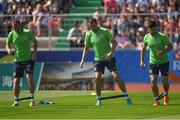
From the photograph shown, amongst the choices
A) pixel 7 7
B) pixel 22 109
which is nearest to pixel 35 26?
pixel 7 7

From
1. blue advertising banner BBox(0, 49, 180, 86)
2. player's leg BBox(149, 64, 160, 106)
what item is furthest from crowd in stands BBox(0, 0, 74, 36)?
player's leg BBox(149, 64, 160, 106)

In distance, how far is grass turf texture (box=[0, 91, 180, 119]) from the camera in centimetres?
2025

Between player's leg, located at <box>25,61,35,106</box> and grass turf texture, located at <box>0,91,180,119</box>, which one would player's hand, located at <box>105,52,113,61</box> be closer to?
grass turf texture, located at <box>0,91,180,119</box>

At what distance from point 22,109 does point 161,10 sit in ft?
47.3

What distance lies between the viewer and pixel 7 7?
39.8 m

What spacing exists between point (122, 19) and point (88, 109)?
519 inches

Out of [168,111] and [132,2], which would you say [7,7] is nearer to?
[132,2]

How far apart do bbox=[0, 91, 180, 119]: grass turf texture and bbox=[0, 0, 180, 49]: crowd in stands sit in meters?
6.60

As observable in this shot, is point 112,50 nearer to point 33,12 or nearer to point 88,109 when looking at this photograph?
point 88,109

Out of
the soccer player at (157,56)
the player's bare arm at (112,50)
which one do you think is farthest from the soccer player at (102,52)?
the soccer player at (157,56)

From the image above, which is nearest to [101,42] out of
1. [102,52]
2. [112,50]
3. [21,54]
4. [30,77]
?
[102,52]

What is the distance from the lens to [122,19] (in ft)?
115

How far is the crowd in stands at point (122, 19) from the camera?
3465cm

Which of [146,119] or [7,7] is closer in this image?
[146,119]
